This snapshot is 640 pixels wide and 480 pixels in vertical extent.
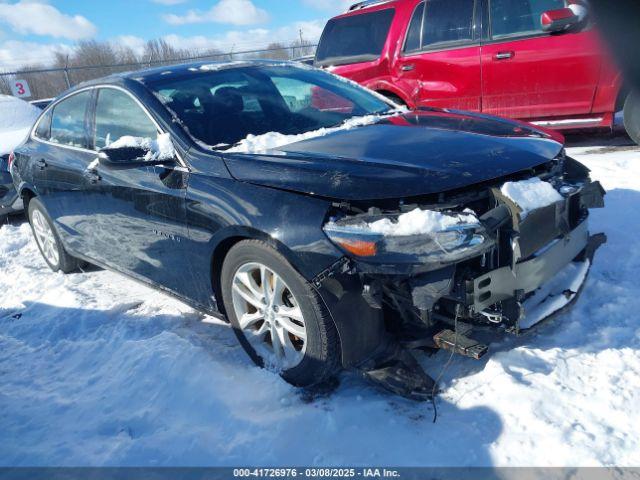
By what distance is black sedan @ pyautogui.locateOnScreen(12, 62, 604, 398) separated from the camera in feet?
7.18

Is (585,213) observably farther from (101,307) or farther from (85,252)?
(85,252)

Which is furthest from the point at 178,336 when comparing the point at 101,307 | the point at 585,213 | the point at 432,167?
the point at 585,213

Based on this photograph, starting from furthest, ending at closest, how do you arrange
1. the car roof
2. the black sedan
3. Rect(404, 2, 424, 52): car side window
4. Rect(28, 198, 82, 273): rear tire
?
Rect(404, 2, 424, 52): car side window
Rect(28, 198, 82, 273): rear tire
the car roof
the black sedan

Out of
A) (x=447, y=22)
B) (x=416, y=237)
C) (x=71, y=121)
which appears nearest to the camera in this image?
(x=416, y=237)

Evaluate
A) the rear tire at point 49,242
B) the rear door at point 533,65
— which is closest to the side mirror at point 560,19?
the rear door at point 533,65

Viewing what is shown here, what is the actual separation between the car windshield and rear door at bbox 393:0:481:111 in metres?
2.54

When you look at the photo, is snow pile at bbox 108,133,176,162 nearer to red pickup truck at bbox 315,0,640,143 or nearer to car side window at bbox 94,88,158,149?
car side window at bbox 94,88,158,149

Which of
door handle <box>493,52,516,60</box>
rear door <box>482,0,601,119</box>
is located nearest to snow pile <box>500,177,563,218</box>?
rear door <box>482,0,601,119</box>

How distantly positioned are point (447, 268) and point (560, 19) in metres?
4.36

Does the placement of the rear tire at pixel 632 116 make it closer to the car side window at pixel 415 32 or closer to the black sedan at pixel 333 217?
the car side window at pixel 415 32

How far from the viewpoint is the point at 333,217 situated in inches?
88.5

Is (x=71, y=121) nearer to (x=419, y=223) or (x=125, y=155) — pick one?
(x=125, y=155)

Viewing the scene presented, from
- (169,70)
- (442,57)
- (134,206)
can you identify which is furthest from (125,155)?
(442,57)

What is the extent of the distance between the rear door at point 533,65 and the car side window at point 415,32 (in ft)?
2.72
